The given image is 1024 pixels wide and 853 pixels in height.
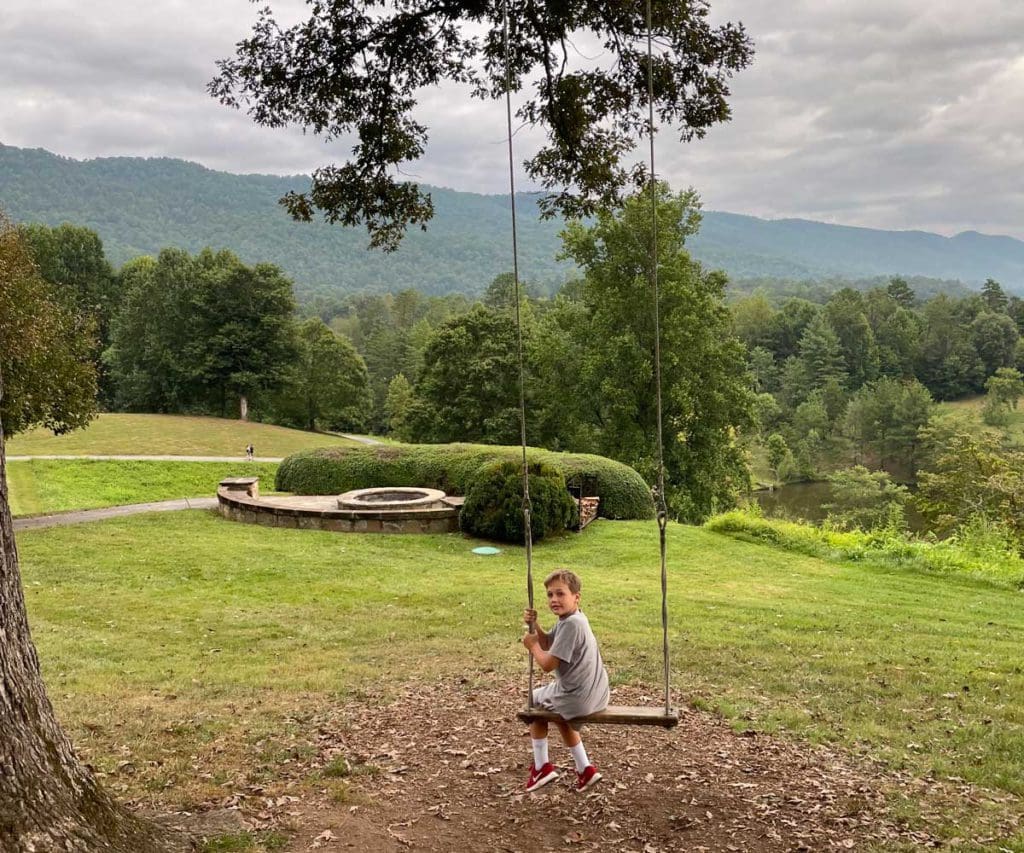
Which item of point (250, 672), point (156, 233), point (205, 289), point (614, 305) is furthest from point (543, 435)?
point (156, 233)

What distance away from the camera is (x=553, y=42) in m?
9.78

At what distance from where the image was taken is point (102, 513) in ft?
69.5

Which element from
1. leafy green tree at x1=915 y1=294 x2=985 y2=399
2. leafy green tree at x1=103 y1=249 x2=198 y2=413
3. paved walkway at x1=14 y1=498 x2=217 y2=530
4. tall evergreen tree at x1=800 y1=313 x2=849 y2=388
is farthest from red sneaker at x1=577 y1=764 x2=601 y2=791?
leafy green tree at x1=915 y1=294 x2=985 y2=399

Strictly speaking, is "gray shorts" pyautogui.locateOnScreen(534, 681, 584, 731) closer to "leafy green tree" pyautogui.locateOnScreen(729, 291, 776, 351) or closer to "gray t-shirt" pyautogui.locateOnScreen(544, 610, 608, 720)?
"gray t-shirt" pyautogui.locateOnScreen(544, 610, 608, 720)

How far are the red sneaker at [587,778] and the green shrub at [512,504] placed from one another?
12.3m

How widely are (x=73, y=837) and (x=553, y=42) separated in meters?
9.26

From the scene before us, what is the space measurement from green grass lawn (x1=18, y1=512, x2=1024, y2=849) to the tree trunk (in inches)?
58.7

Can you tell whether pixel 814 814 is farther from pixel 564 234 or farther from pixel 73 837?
pixel 564 234

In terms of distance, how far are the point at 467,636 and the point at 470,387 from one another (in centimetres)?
3262

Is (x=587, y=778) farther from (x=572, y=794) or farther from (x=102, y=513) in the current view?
(x=102, y=513)

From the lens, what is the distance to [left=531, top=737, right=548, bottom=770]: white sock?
521 centimetres

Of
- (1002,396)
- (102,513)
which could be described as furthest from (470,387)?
(1002,396)

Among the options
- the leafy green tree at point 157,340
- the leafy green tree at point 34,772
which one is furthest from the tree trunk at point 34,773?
the leafy green tree at point 157,340

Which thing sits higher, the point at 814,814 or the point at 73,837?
the point at 73,837
